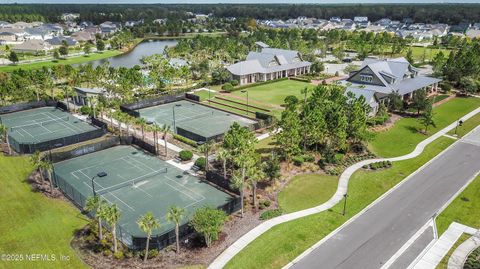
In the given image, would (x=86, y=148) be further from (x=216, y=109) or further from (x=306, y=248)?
(x=306, y=248)

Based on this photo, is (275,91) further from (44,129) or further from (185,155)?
(44,129)

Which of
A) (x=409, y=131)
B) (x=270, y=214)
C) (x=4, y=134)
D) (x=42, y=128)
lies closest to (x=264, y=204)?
(x=270, y=214)

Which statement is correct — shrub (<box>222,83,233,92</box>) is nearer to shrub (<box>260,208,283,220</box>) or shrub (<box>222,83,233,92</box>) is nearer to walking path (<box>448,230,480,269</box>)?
shrub (<box>260,208,283,220</box>)

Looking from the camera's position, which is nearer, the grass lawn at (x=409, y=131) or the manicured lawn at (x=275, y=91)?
the grass lawn at (x=409, y=131)

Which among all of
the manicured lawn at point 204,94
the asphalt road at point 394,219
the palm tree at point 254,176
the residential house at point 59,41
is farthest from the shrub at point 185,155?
the residential house at point 59,41

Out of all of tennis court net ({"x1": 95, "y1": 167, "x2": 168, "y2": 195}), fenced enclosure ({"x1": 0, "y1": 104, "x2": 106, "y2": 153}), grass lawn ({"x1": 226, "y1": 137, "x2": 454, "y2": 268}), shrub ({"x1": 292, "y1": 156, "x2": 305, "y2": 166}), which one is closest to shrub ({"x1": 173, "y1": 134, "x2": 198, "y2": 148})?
tennis court net ({"x1": 95, "y1": 167, "x2": 168, "y2": 195})

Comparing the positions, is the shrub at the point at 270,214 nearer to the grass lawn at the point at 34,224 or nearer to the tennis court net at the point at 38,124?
the grass lawn at the point at 34,224
